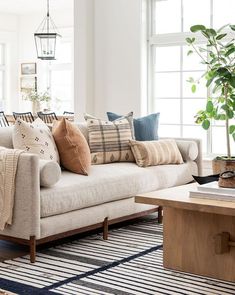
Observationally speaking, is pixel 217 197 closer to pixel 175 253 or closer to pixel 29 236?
pixel 175 253

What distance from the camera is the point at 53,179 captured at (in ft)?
12.3

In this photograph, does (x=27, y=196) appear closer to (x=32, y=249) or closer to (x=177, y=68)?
(x=32, y=249)

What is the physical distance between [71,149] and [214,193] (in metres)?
1.43

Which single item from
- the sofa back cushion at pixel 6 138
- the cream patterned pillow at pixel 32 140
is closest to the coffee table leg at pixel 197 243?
the cream patterned pillow at pixel 32 140

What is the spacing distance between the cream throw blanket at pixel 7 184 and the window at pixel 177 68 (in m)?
3.37

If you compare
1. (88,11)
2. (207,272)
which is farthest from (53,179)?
(88,11)

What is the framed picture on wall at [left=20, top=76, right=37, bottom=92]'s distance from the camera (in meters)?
11.7

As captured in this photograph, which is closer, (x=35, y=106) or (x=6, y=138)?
(x=6, y=138)

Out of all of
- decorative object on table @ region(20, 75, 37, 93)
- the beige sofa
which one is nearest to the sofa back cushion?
the beige sofa

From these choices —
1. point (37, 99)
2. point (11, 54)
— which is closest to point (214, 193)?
point (37, 99)

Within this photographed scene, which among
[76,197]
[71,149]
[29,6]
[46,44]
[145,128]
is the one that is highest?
[29,6]

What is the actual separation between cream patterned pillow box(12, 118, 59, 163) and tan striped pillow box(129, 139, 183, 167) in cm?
95

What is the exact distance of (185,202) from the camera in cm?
326

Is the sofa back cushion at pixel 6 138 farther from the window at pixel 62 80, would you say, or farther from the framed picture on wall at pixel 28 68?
the framed picture on wall at pixel 28 68
